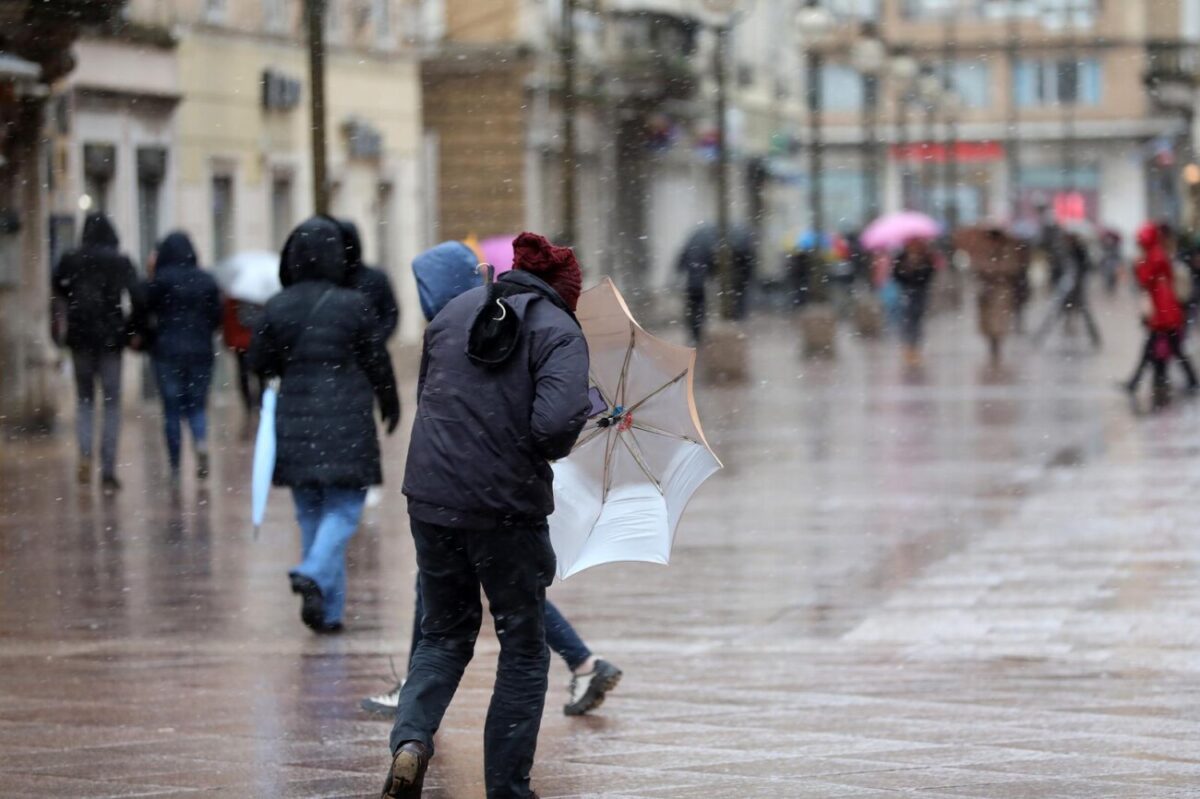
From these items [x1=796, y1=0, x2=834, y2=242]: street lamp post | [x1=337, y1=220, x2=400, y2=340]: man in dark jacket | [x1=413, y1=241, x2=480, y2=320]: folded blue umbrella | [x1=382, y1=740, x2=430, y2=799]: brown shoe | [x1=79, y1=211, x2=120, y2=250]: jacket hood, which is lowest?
[x1=382, y1=740, x2=430, y2=799]: brown shoe

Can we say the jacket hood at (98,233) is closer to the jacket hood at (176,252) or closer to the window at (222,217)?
the jacket hood at (176,252)

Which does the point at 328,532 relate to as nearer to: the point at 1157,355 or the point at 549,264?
the point at 549,264

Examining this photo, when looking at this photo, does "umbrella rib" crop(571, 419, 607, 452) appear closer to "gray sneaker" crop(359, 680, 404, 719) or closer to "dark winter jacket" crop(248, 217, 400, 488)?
"gray sneaker" crop(359, 680, 404, 719)

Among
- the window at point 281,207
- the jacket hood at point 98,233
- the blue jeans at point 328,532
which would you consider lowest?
the blue jeans at point 328,532

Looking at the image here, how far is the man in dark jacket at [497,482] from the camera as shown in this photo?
6512mm

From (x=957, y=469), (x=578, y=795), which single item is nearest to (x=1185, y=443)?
(x=957, y=469)

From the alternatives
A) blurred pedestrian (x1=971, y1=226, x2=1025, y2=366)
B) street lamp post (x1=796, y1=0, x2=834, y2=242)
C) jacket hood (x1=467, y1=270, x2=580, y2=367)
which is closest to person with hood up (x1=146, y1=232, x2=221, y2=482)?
jacket hood (x1=467, y1=270, x2=580, y2=367)

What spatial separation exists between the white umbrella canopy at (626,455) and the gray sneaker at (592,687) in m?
0.79

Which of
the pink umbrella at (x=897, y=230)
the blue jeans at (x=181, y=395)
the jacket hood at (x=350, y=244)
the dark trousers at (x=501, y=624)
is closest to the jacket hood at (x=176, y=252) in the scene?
the blue jeans at (x=181, y=395)

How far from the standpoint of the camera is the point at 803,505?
1528cm

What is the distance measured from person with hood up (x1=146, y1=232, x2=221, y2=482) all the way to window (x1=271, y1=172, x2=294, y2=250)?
15751mm

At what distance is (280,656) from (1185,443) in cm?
1106

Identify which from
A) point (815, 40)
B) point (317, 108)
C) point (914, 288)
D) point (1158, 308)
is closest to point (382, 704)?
point (317, 108)

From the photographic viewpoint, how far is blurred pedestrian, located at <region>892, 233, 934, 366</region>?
32469 millimetres
